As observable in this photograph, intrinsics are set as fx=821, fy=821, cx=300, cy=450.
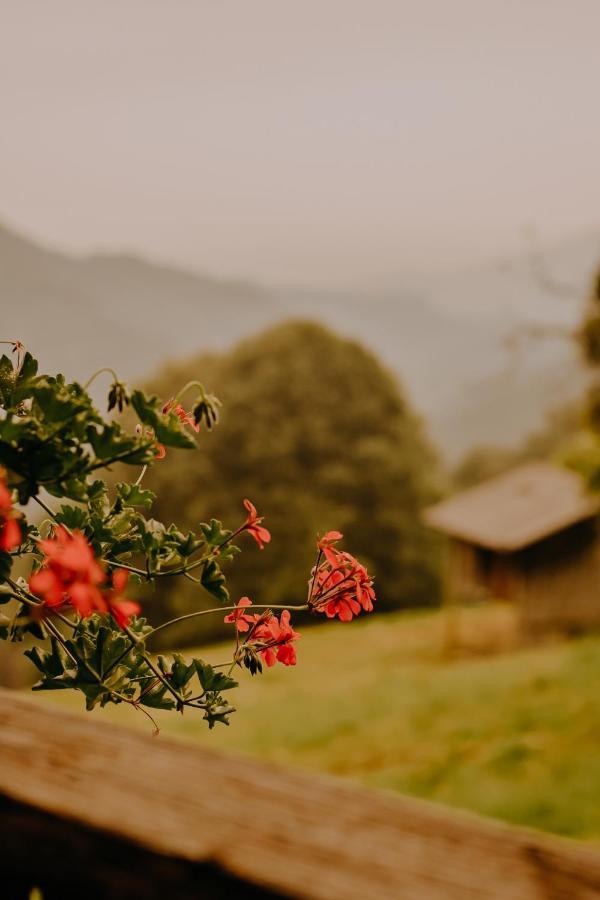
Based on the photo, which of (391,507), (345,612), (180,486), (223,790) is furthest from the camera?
(391,507)

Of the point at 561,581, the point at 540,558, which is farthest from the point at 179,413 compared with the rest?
the point at 561,581

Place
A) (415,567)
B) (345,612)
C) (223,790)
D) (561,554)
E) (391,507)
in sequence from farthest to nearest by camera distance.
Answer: (415,567)
(391,507)
(561,554)
(223,790)
(345,612)

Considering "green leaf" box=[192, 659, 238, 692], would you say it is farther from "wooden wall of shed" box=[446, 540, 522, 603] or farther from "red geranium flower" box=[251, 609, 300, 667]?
"wooden wall of shed" box=[446, 540, 522, 603]

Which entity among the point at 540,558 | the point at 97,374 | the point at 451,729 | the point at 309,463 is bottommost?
the point at 97,374

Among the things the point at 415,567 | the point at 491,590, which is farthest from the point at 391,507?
the point at 491,590

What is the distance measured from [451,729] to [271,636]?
10.4 m

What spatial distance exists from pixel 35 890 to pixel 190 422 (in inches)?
45.4

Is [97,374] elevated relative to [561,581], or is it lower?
lower

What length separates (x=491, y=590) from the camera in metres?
20.3

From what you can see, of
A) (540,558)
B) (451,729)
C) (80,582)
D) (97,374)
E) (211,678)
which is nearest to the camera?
(80,582)

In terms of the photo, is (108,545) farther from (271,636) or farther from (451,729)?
(451,729)

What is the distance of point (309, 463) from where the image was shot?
2414 cm

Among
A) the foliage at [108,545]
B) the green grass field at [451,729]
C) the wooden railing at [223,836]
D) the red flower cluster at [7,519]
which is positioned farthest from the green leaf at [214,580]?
the green grass field at [451,729]

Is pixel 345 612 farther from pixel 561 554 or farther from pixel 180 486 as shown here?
pixel 180 486
